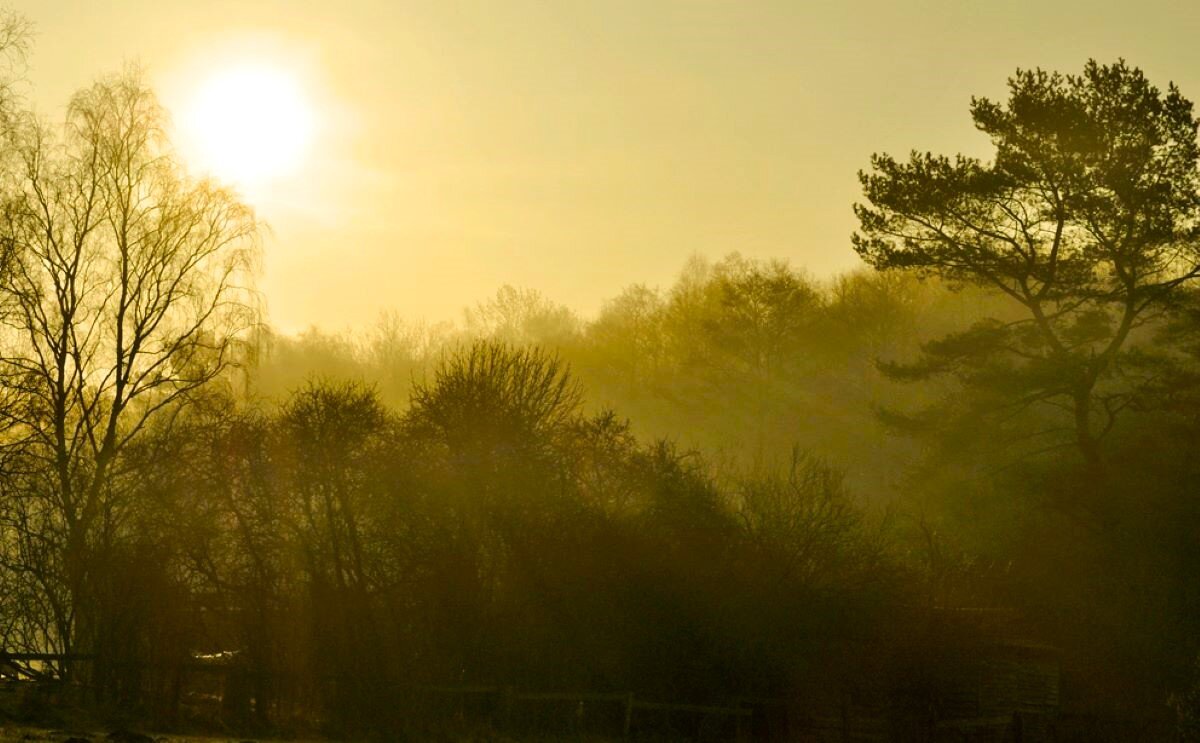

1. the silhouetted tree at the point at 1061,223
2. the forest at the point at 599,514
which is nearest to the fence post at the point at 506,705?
the forest at the point at 599,514

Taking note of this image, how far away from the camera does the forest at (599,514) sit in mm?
31266

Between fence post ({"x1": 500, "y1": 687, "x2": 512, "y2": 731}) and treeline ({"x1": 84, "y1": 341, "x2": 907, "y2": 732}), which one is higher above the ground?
treeline ({"x1": 84, "y1": 341, "x2": 907, "y2": 732})

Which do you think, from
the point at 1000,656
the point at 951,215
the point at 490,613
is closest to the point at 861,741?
the point at 1000,656

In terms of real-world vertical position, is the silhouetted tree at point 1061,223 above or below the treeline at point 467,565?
above

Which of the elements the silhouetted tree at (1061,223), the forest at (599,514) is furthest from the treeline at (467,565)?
the silhouetted tree at (1061,223)

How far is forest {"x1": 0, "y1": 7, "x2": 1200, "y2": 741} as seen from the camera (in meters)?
31.3

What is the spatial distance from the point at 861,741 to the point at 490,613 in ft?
28.4

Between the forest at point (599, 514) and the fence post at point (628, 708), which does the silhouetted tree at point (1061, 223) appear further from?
the fence post at point (628, 708)

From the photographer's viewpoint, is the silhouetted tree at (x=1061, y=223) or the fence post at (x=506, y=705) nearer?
the fence post at (x=506, y=705)

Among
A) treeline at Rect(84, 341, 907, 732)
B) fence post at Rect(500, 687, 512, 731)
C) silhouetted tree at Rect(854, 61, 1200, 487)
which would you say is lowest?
fence post at Rect(500, 687, 512, 731)

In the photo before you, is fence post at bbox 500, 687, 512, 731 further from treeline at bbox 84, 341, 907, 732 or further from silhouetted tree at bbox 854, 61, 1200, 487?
silhouetted tree at bbox 854, 61, 1200, 487

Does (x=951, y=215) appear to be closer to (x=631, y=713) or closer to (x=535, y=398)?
(x=535, y=398)

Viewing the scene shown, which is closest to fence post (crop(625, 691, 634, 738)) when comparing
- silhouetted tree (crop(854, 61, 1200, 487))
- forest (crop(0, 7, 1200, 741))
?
forest (crop(0, 7, 1200, 741))

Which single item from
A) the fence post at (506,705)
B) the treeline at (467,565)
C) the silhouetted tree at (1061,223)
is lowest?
the fence post at (506,705)
